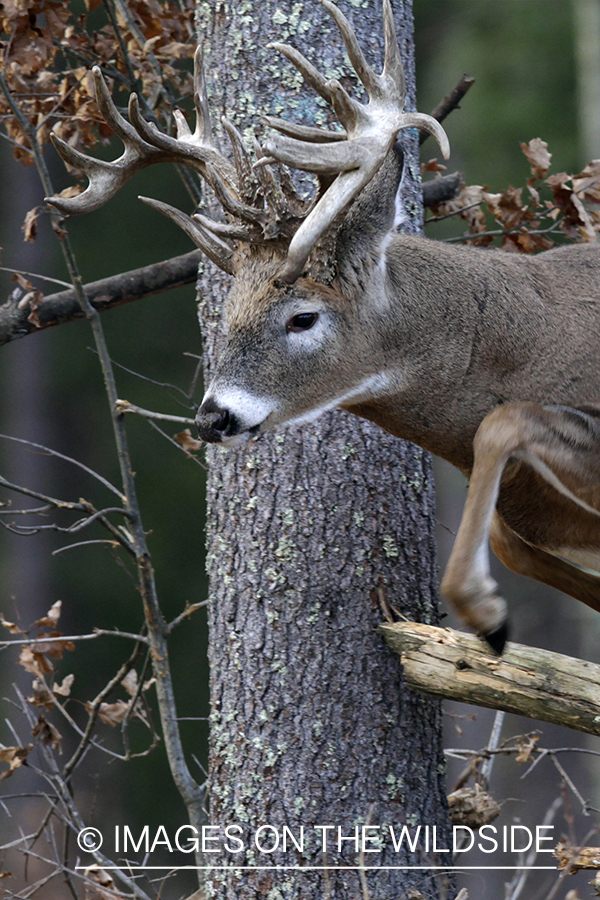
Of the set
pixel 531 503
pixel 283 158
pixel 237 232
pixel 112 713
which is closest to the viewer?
pixel 283 158

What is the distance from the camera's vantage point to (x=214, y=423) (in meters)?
3.39

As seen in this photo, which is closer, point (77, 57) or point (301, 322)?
point (301, 322)

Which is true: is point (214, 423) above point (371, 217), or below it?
below

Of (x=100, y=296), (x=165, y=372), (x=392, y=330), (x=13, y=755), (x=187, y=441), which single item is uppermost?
(x=392, y=330)

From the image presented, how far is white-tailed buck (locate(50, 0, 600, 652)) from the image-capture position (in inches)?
134

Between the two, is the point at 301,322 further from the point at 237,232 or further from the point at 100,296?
the point at 100,296

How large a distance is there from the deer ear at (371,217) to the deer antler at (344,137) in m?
0.17

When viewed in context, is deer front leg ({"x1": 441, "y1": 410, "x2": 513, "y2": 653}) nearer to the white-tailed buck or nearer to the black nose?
the white-tailed buck

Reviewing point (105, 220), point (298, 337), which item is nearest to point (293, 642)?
point (298, 337)

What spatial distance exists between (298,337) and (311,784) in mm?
1748

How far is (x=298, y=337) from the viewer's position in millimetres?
3561

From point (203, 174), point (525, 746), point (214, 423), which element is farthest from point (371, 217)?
point (525, 746)

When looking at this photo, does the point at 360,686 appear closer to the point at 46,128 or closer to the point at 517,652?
the point at 517,652

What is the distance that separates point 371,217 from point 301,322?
444 mm
